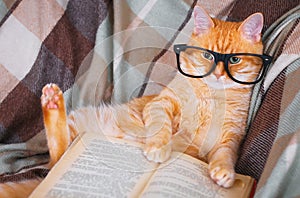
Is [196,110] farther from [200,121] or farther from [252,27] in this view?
[252,27]

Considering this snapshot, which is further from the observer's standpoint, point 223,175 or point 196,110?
point 196,110

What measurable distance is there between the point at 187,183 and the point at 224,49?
0.88ft

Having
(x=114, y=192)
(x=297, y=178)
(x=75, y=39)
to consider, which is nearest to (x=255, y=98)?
(x=297, y=178)

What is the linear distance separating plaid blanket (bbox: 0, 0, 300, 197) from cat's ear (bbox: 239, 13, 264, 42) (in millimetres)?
53

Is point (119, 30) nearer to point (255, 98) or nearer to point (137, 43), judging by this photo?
point (137, 43)

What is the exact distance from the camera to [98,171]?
3.23 ft

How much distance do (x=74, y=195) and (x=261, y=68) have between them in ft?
1.40

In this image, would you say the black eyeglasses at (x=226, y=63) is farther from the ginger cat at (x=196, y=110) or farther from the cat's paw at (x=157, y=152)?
the cat's paw at (x=157, y=152)

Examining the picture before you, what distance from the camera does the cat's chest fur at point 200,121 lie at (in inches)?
41.1

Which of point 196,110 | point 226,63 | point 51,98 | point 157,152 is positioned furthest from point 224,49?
point 51,98

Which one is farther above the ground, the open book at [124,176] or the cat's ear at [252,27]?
the cat's ear at [252,27]

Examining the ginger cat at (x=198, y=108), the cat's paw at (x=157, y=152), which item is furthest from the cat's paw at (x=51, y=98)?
the cat's paw at (x=157, y=152)

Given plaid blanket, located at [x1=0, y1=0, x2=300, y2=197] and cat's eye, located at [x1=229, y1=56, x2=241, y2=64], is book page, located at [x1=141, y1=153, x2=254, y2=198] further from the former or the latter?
cat's eye, located at [x1=229, y1=56, x2=241, y2=64]

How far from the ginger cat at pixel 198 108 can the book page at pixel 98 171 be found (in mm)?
30
